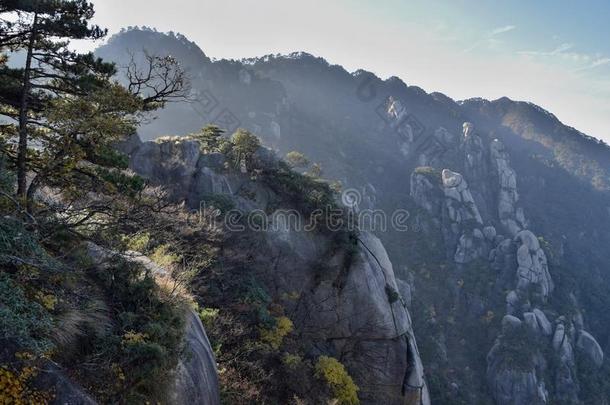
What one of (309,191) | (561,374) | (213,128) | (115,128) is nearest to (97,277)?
(115,128)

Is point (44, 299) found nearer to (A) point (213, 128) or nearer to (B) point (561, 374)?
(A) point (213, 128)

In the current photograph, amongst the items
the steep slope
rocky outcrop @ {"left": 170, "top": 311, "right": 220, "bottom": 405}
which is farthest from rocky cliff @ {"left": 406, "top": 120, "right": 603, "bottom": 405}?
rocky outcrop @ {"left": 170, "top": 311, "right": 220, "bottom": 405}

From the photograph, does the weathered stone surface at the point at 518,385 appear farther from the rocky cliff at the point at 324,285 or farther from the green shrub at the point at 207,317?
the green shrub at the point at 207,317

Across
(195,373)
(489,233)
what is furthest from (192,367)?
(489,233)

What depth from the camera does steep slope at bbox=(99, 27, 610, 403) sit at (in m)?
58.7

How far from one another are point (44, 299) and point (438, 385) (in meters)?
42.7

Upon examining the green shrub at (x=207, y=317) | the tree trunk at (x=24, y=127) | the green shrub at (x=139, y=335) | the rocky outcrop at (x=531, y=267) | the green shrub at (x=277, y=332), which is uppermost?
the tree trunk at (x=24, y=127)

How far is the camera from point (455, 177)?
8200 centimetres

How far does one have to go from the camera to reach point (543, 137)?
5054 inches

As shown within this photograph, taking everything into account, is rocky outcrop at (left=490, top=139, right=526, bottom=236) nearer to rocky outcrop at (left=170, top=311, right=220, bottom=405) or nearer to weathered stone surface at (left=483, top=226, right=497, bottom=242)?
weathered stone surface at (left=483, top=226, right=497, bottom=242)

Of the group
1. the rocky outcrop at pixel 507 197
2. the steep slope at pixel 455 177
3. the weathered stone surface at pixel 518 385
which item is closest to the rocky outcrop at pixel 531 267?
the steep slope at pixel 455 177

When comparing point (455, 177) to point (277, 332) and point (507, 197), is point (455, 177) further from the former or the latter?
point (277, 332)

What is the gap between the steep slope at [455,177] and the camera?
5872 cm

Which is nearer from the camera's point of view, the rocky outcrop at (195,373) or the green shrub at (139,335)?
the green shrub at (139,335)
